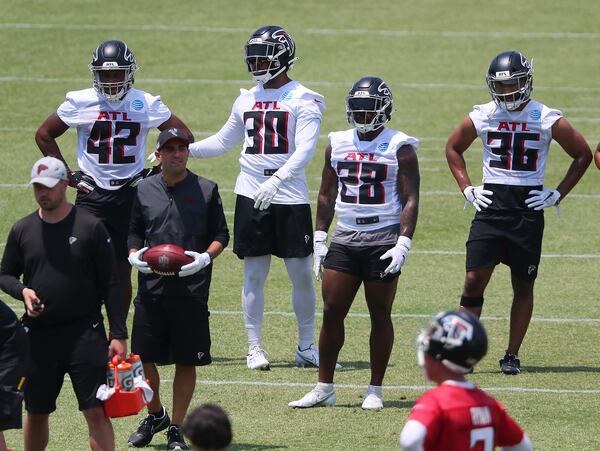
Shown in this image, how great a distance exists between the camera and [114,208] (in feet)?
29.8

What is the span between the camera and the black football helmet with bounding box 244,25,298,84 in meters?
9.17

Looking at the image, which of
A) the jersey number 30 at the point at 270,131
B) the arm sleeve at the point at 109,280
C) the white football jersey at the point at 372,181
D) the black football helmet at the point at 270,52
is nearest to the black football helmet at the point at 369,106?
the white football jersey at the point at 372,181

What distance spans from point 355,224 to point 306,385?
120 cm

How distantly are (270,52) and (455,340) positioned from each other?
4842 mm

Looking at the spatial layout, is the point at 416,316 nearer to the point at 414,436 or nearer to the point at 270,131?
the point at 270,131

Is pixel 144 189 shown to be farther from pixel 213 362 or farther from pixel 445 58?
pixel 445 58

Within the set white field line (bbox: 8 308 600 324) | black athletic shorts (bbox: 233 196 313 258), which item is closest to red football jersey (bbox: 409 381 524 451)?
black athletic shorts (bbox: 233 196 313 258)

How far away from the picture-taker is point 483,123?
29.9 ft

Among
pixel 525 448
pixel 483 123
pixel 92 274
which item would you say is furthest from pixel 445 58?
pixel 525 448

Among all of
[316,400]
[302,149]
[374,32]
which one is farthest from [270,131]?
[374,32]

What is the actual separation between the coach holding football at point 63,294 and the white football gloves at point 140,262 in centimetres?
68

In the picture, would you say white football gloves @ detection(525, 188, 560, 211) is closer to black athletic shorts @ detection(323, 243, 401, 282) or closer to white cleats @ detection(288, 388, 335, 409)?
black athletic shorts @ detection(323, 243, 401, 282)

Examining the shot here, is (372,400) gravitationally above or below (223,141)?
below

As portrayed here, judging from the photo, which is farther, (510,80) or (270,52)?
(270,52)
